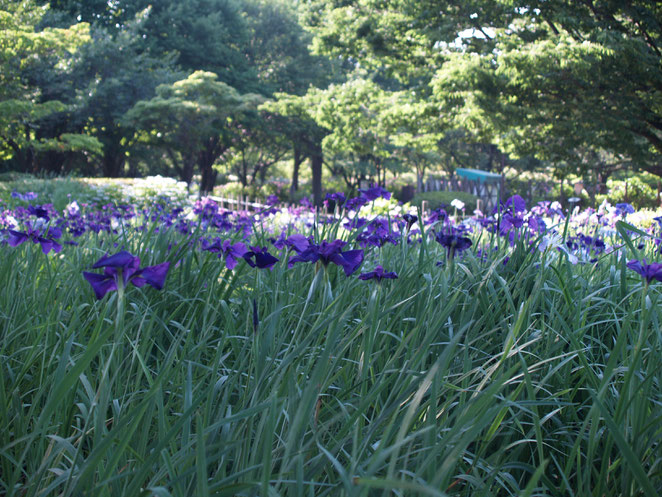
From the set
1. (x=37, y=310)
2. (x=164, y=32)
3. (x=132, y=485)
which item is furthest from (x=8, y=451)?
(x=164, y=32)

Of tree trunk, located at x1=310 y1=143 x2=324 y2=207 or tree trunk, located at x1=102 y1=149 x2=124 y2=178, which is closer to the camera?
tree trunk, located at x1=102 y1=149 x2=124 y2=178

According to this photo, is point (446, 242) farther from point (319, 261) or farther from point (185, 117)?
point (185, 117)

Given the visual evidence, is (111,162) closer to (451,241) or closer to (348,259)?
(451,241)

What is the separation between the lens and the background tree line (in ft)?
40.7

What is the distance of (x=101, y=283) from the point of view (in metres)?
1.15

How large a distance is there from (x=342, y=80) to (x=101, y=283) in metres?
36.1

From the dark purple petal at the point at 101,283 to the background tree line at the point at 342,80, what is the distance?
38.2 ft

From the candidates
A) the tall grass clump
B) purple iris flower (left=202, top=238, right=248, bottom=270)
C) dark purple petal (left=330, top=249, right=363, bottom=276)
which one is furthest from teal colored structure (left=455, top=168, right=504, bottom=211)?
dark purple petal (left=330, top=249, right=363, bottom=276)

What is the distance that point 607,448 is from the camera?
3.77 ft

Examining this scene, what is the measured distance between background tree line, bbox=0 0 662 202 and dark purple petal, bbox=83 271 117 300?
38.2ft

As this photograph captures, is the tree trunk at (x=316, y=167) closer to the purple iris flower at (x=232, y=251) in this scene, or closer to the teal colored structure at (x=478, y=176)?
the teal colored structure at (x=478, y=176)

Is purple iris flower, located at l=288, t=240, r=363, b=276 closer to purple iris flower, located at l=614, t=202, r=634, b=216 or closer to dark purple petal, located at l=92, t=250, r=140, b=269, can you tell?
dark purple petal, located at l=92, t=250, r=140, b=269

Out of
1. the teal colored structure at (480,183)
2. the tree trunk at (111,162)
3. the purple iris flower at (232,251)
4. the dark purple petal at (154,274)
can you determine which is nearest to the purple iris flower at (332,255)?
the purple iris flower at (232,251)

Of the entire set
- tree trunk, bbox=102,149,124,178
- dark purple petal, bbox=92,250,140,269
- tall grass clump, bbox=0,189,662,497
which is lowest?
tall grass clump, bbox=0,189,662,497
